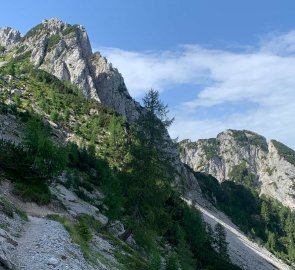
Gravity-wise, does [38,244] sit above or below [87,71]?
below

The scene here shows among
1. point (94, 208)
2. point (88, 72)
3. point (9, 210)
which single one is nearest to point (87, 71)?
point (88, 72)

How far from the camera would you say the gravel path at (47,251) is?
56.7 ft

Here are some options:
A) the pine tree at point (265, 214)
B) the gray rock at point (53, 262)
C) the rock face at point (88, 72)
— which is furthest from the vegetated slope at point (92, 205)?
the pine tree at point (265, 214)

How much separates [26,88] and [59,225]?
120 m

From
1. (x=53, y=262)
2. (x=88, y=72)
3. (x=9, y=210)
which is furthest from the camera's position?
(x=88, y=72)

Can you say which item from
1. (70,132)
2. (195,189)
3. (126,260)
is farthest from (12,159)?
(195,189)

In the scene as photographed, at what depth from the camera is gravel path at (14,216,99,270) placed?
17.3 meters

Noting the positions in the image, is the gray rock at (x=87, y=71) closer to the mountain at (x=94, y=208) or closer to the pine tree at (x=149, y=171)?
the mountain at (x=94, y=208)

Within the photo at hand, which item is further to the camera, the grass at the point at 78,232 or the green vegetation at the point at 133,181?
the green vegetation at the point at 133,181

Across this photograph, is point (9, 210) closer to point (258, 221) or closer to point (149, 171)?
point (149, 171)

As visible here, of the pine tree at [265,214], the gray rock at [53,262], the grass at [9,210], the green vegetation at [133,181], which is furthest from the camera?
the pine tree at [265,214]

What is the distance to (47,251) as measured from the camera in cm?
1908

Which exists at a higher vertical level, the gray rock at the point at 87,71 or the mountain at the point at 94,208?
the gray rock at the point at 87,71

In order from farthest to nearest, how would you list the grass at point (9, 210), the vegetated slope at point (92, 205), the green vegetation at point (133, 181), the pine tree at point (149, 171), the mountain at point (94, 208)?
the pine tree at point (149, 171)
the green vegetation at point (133, 181)
the grass at point (9, 210)
the vegetated slope at point (92, 205)
the mountain at point (94, 208)
